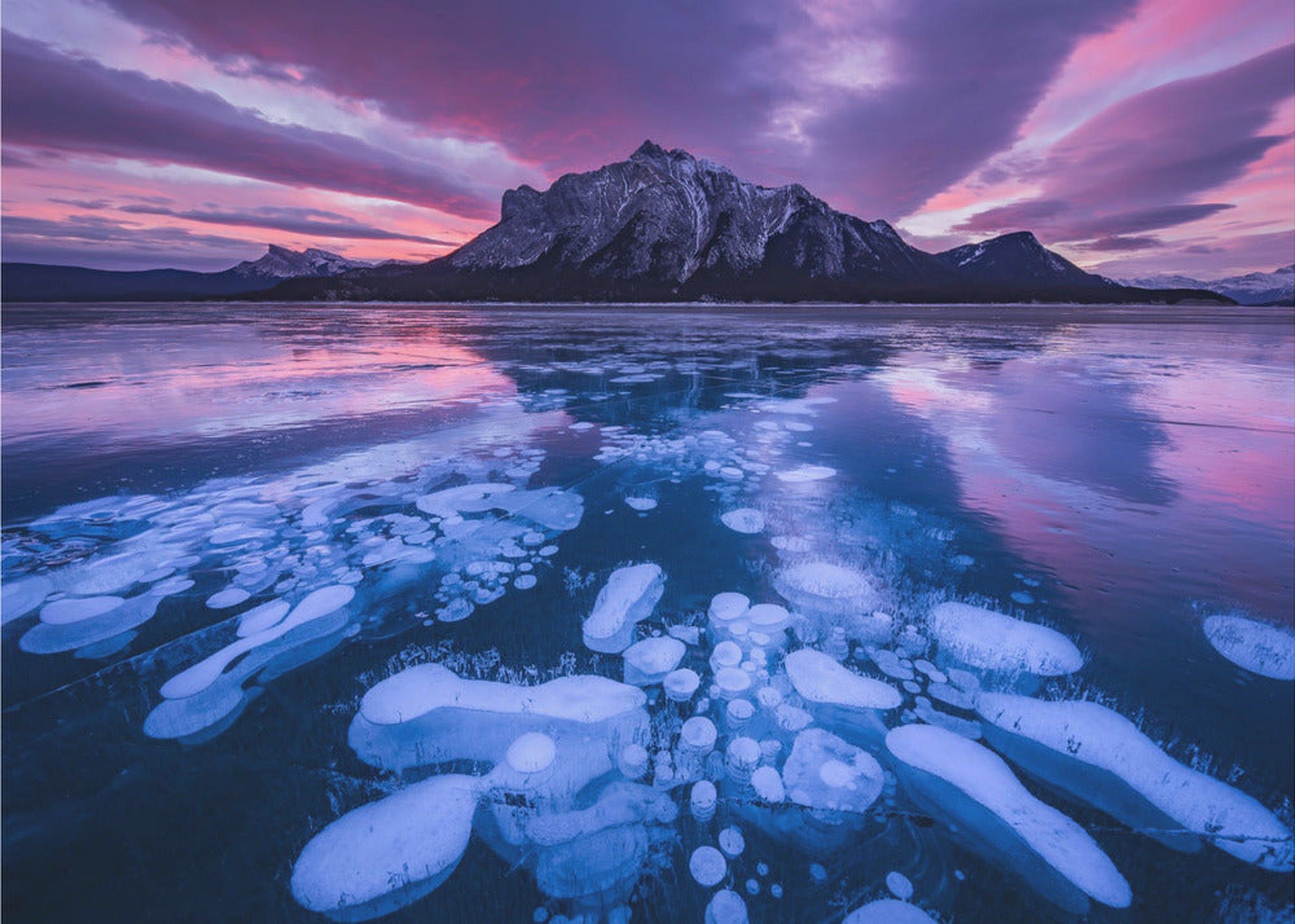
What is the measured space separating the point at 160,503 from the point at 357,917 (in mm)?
5995

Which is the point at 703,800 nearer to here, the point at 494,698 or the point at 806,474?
the point at 494,698

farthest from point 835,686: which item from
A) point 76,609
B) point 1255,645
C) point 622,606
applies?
point 76,609

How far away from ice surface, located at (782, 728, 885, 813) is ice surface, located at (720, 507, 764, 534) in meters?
2.64

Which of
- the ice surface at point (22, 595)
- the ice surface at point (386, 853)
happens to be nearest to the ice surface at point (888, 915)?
the ice surface at point (386, 853)

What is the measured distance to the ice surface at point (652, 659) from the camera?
341cm

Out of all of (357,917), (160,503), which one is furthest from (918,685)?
(160,503)

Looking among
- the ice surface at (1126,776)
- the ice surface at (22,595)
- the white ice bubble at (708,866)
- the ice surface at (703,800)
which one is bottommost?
the ice surface at (22,595)

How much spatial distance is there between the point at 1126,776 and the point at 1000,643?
1.05 metres

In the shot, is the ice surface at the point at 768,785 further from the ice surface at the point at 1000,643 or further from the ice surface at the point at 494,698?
the ice surface at the point at 1000,643

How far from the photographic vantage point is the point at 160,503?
601 centimetres

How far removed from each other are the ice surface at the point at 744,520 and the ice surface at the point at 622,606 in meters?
1.18

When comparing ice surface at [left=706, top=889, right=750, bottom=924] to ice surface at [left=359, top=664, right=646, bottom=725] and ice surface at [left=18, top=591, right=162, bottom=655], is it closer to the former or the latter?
ice surface at [left=359, top=664, right=646, bottom=725]

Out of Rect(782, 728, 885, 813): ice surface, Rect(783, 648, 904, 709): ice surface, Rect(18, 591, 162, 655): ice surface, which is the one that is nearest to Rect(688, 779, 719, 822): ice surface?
Rect(782, 728, 885, 813): ice surface

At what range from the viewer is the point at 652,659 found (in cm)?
360
